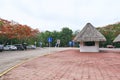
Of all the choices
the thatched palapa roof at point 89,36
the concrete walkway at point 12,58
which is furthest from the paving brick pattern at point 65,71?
the thatched palapa roof at point 89,36

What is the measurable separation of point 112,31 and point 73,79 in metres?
77.9

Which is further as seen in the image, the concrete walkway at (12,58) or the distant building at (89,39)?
the distant building at (89,39)

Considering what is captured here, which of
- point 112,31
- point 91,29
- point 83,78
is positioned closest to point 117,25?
point 112,31

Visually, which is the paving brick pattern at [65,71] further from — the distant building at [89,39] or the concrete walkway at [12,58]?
the distant building at [89,39]

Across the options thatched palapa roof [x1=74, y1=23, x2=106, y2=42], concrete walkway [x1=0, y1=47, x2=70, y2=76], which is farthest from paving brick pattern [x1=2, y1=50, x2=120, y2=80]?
thatched palapa roof [x1=74, y1=23, x2=106, y2=42]

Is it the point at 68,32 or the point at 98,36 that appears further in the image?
the point at 68,32

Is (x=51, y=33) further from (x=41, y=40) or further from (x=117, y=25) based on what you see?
(x=117, y=25)

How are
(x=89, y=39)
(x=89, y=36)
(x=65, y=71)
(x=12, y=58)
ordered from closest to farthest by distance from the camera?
1. (x=65, y=71)
2. (x=12, y=58)
3. (x=89, y=39)
4. (x=89, y=36)

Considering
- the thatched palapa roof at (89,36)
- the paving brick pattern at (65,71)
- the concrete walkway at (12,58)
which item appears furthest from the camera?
the thatched palapa roof at (89,36)

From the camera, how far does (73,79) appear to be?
1134 centimetres

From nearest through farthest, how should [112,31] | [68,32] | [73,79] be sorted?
[73,79], [112,31], [68,32]

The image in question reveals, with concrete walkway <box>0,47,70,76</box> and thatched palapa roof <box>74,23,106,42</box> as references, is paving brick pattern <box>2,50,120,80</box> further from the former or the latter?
thatched palapa roof <box>74,23,106,42</box>

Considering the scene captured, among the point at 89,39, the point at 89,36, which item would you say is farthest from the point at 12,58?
the point at 89,36

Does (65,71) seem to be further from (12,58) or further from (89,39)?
(89,39)
